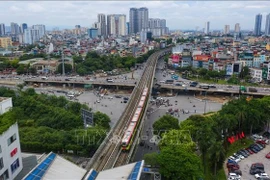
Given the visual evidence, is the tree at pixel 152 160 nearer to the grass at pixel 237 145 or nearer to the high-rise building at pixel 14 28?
the grass at pixel 237 145

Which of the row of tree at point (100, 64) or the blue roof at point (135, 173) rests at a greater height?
the row of tree at point (100, 64)

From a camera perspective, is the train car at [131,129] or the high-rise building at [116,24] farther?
the high-rise building at [116,24]

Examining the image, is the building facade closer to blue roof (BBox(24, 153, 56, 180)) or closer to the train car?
blue roof (BBox(24, 153, 56, 180))

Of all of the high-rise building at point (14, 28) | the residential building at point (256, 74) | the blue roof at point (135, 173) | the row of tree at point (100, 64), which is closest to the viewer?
the blue roof at point (135, 173)

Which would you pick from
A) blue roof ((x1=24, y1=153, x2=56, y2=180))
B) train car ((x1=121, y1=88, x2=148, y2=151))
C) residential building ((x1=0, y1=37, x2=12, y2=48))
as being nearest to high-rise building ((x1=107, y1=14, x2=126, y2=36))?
residential building ((x1=0, y1=37, x2=12, y2=48))

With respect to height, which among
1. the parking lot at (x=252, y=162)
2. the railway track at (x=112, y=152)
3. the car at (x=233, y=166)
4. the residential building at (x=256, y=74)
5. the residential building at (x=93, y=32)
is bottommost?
the parking lot at (x=252, y=162)

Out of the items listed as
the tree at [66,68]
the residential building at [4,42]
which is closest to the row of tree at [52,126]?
the tree at [66,68]
